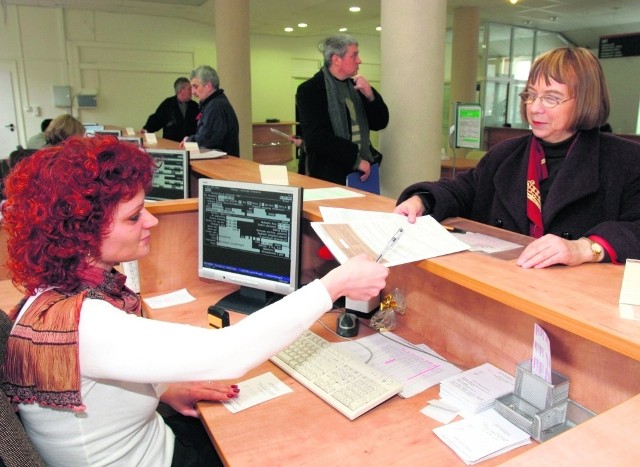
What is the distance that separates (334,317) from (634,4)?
8575 millimetres

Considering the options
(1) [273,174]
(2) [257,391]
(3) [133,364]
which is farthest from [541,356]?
(1) [273,174]

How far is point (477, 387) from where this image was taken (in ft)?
4.09

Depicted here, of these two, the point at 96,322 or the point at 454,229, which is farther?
the point at 454,229

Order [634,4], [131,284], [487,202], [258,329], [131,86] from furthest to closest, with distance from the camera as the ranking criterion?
[131,86] → [634,4] → [131,284] → [487,202] → [258,329]

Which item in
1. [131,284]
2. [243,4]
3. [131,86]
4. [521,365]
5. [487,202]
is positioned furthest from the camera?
[131,86]

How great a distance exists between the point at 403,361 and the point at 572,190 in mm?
640

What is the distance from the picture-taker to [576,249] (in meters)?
1.04

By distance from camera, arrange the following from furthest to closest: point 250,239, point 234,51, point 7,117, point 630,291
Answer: point 7,117
point 234,51
point 250,239
point 630,291

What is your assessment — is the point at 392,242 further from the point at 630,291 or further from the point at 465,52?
the point at 465,52

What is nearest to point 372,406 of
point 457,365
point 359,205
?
point 457,365

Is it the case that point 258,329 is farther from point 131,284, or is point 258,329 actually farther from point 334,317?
point 131,284

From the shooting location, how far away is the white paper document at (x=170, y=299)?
181 cm

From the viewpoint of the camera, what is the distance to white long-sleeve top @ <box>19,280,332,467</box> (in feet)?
3.03

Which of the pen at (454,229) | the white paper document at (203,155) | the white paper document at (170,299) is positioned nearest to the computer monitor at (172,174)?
the white paper document at (203,155)
